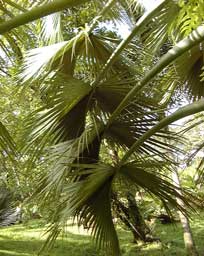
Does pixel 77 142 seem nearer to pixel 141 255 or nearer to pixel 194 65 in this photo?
pixel 194 65

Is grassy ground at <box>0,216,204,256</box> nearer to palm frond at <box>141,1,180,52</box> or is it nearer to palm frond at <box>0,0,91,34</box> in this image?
palm frond at <box>141,1,180,52</box>

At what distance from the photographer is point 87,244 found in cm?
880

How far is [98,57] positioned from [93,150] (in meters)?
0.92

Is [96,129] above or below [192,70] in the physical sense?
below

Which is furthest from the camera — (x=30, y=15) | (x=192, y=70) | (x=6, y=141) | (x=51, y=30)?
(x=51, y=30)

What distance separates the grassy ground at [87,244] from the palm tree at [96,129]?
12.4 feet

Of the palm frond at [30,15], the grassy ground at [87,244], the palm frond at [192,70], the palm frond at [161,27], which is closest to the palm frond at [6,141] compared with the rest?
the palm frond at [30,15]

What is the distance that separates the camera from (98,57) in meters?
3.81

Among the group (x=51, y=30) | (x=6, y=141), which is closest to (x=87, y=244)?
(x=51, y=30)

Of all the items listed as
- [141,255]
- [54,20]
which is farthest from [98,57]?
[141,255]

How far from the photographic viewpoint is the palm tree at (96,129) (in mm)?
3021

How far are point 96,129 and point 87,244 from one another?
615 cm

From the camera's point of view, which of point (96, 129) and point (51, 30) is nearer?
point (96, 129)

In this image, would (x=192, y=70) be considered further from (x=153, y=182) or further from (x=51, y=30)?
(x=51, y=30)
